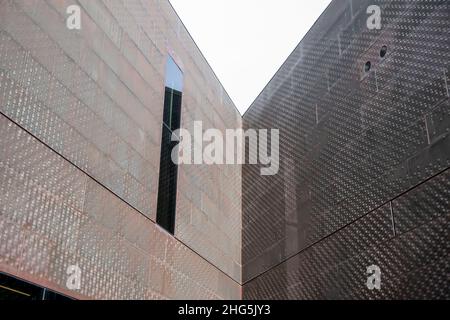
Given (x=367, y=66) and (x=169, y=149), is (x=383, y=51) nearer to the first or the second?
(x=367, y=66)

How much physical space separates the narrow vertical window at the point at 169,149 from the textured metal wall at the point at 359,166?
86.6 inches

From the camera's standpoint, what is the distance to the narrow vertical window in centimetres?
910

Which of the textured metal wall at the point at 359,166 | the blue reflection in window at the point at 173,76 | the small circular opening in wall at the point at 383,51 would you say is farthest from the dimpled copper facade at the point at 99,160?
the small circular opening in wall at the point at 383,51

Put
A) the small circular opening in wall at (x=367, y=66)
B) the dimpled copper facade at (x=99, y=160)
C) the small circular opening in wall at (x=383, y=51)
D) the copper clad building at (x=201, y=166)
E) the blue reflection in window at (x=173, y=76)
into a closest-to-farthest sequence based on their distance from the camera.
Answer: the dimpled copper facade at (x=99, y=160), the copper clad building at (x=201, y=166), the small circular opening in wall at (x=383, y=51), the small circular opening in wall at (x=367, y=66), the blue reflection in window at (x=173, y=76)

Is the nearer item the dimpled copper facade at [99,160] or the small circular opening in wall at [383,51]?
the dimpled copper facade at [99,160]

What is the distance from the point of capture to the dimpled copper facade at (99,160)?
611 cm

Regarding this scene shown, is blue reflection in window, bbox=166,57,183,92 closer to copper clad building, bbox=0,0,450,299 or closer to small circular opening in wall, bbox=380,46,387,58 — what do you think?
copper clad building, bbox=0,0,450,299

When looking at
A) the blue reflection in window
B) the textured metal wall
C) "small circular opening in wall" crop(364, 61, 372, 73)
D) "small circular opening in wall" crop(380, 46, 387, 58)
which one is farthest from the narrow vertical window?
"small circular opening in wall" crop(380, 46, 387, 58)

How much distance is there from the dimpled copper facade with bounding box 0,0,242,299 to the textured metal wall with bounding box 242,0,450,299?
5.28ft

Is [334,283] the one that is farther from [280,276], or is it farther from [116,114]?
[116,114]

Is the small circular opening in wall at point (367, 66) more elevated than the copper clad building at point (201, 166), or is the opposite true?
the small circular opening in wall at point (367, 66)

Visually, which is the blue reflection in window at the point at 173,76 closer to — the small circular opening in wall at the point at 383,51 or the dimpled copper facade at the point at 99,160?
the dimpled copper facade at the point at 99,160

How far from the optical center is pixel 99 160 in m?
7.48
